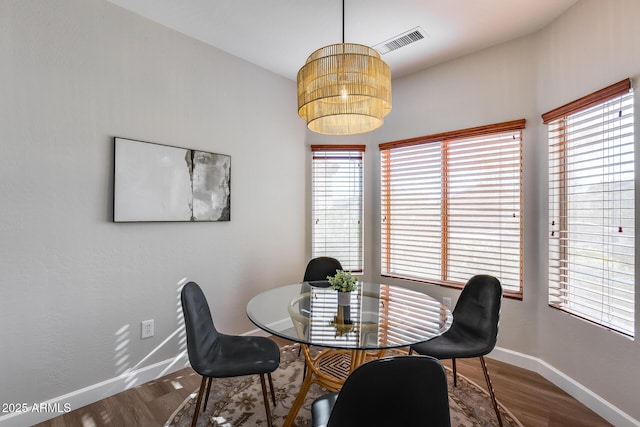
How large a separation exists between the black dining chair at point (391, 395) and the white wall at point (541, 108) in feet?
5.63

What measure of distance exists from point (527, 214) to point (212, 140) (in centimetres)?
281

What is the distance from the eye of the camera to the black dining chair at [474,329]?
198cm

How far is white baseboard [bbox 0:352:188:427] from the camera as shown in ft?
6.32

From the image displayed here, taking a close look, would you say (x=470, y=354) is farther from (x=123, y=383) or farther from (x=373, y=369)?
(x=123, y=383)

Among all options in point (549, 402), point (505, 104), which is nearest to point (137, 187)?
point (505, 104)

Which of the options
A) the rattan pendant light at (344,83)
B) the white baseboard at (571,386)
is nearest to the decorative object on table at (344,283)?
the rattan pendant light at (344,83)

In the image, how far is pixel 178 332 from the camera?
2697mm

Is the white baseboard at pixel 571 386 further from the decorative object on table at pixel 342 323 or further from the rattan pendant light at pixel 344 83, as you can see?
the rattan pendant light at pixel 344 83

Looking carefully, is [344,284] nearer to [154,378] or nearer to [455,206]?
[455,206]

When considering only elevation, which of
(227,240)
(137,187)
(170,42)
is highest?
(170,42)

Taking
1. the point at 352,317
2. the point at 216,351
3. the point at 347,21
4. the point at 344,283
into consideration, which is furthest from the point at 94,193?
the point at 347,21

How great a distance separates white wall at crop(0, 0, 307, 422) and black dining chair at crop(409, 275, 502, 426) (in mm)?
1878

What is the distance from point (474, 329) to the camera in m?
2.24

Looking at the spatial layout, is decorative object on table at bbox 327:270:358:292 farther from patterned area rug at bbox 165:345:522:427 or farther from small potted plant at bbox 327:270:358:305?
patterned area rug at bbox 165:345:522:427
